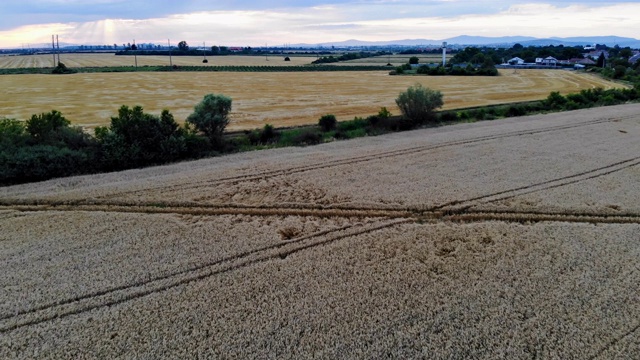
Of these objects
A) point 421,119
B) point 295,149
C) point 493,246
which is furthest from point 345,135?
point 493,246

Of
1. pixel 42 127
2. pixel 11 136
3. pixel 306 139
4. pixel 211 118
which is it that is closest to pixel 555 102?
pixel 306 139

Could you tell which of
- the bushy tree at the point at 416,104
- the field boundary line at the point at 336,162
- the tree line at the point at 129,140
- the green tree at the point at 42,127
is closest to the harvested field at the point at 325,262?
the field boundary line at the point at 336,162

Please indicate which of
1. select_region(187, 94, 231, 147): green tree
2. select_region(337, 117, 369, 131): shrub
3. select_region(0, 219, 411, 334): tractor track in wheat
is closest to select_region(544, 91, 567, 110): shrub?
select_region(337, 117, 369, 131): shrub

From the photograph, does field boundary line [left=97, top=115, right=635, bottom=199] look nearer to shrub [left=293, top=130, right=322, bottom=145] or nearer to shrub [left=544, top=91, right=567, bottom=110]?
shrub [left=293, top=130, right=322, bottom=145]

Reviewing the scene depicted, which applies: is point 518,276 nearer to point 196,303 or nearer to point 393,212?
point 393,212

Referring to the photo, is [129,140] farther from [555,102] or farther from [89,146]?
[555,102]
